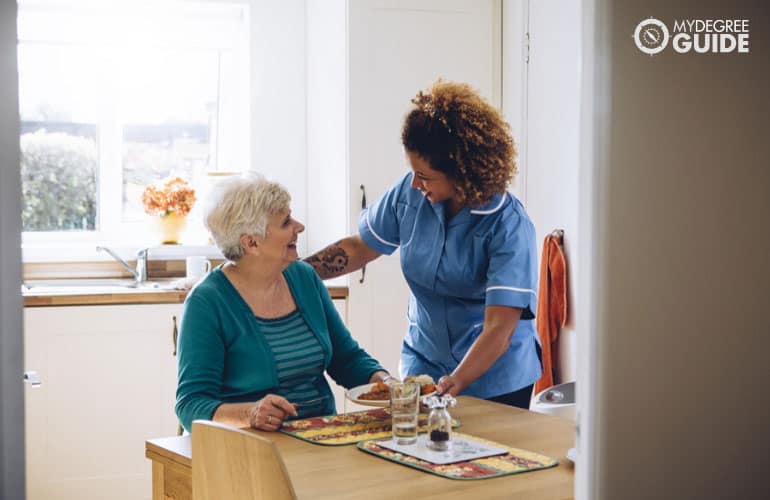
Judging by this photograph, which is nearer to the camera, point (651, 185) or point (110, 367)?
point (651, 185)

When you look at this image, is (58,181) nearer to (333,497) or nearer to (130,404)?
(130,404)

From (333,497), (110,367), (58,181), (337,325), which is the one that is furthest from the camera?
(58,181)

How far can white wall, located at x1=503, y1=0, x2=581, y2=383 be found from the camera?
2.83m

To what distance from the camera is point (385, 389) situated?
5.69 ft

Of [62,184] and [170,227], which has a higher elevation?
[62,184]

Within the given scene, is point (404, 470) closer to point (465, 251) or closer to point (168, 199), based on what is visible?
point (465, 251)

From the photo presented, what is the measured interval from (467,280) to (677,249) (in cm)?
163

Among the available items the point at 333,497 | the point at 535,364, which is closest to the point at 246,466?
the point at 333,497

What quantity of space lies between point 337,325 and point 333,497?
0.83 meters

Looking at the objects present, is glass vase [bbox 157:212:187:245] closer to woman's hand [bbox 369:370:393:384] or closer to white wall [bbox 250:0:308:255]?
white wall [bbox 250:0:308:255]

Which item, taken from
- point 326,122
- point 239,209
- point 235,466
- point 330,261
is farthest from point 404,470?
point 326,122

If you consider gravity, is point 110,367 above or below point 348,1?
below

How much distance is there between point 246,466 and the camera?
1.33 m

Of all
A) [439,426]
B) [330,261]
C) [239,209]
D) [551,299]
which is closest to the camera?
[439,426]
